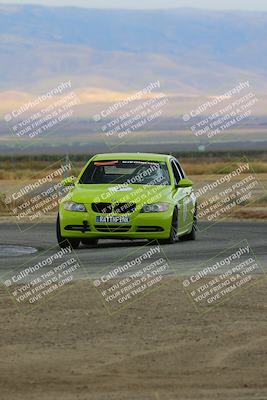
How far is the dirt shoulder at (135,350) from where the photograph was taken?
9.05m

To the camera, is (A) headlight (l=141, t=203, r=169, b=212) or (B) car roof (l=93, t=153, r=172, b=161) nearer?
(A) headlight (l=141, t=203, r=169, b=212)

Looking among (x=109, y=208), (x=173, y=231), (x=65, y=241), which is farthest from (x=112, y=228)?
(x=173, y=231)

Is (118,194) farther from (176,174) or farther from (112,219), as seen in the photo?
(176,174)

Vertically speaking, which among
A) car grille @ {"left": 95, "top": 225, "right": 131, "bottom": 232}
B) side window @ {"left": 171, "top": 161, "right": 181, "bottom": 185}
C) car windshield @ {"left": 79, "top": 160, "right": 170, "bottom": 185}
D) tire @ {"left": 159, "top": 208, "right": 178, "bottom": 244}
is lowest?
tire @ {"left": 159, "top": 208, "right": 178, "bottom": 244}

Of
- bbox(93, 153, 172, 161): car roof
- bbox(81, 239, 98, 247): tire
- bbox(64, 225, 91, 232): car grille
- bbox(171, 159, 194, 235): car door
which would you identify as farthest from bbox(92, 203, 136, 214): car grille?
bbox(93, 153, 172, 161): car roof

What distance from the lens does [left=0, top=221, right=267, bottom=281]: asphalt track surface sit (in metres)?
17.3

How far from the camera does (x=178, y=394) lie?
8.87 metres

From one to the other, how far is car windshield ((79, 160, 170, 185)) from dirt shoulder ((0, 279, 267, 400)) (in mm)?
7055

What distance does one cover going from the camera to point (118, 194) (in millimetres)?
20125

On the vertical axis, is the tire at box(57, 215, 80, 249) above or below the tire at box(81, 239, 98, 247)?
above

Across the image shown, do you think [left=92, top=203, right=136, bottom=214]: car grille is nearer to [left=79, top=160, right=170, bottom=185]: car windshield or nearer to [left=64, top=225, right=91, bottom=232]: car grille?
[left=64, top=225, right=91, bottom=232]: car grille

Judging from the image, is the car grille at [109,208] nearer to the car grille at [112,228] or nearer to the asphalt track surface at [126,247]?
the car grille at [112,228]

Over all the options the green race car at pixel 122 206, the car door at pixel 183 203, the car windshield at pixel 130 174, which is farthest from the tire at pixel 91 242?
the car door at pixel 183 203

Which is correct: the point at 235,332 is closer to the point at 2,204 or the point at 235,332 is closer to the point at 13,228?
the point at 13,228
